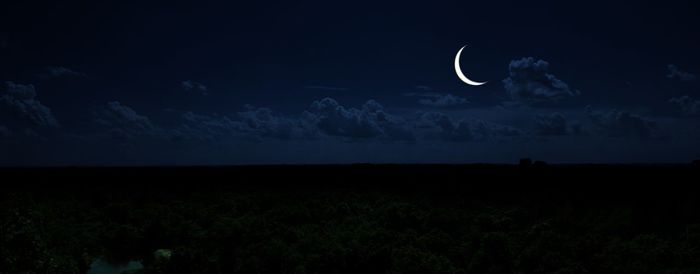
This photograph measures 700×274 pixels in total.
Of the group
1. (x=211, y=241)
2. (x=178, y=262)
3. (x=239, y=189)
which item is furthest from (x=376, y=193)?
(x=178, y=262)

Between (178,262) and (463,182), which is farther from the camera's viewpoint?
(463,182)

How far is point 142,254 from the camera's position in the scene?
223ft

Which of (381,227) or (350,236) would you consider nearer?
(350,236)

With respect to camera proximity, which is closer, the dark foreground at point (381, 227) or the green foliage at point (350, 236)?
the green foliage at point (350, 236)

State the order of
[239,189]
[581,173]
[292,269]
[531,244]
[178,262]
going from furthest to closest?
[239,189]
[581,173]
[531,244]
[292,269]
[178,262]

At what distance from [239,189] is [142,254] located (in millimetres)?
54698

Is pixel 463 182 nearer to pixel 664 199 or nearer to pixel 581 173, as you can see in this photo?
pixel 581 173

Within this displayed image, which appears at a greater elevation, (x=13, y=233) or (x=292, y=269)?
(x=13, y=233)

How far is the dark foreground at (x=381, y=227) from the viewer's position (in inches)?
1922

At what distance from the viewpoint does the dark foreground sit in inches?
1922

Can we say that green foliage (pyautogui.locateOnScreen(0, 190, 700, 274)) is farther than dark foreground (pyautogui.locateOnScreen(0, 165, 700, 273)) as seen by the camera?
No

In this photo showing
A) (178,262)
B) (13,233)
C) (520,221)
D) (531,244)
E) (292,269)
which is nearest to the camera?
(13,233)

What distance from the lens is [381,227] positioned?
258ft

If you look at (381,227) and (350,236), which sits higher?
(381,227)
